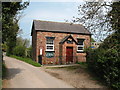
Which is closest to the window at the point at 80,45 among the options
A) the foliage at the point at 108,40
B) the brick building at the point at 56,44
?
the brick building at the point at 56,44

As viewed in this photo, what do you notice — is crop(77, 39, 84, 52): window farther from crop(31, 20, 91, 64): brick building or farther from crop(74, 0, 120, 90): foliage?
crop(74, 0, 120, 90): foliage

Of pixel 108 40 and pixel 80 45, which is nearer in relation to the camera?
pixel 108 40

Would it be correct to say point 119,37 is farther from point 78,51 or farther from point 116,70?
point 78,51

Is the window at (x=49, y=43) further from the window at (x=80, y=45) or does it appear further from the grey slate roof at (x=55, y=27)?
the window at (x=80, y=45)

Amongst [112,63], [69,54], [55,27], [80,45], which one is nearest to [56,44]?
[69,54]

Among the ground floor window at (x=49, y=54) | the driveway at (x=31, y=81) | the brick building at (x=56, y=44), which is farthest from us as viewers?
the ground floor window at (x=49, y=54)

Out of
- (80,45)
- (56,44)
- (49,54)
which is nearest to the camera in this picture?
(49,54)

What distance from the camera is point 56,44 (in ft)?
68.1

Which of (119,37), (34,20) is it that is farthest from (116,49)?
(34,20)

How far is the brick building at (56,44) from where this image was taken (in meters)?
19.9

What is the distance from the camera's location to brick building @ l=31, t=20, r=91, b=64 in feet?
65.4

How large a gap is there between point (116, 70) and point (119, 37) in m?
2.00

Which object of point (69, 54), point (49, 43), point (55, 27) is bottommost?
point (69, 54)

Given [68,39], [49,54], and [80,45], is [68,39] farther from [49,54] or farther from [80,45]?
[49,54]
